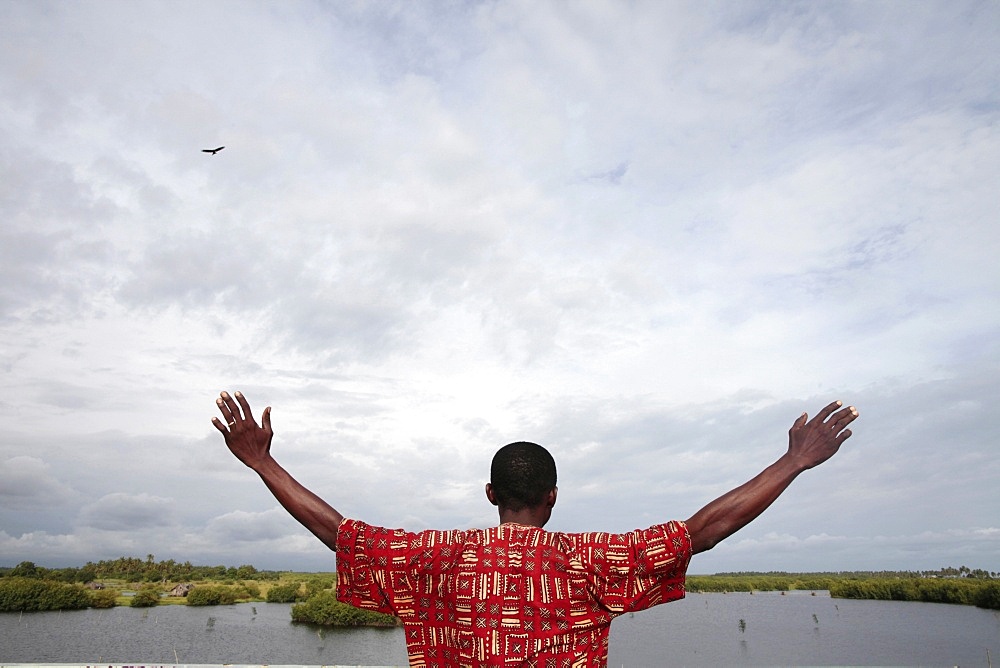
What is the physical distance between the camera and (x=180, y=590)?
258 ft

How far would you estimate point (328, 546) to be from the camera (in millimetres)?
2113

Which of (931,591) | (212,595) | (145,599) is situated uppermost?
(145,599)

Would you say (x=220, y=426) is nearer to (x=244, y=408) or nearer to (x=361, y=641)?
(x=244, y=408)

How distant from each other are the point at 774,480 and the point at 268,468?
1575mm

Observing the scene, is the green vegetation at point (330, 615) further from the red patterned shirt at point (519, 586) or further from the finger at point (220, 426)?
the red patterned shirt at point (519, 586)

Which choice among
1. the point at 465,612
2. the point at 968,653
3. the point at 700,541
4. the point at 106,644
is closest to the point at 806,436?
the point at 700,541

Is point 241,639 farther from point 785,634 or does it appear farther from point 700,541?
point 700,541

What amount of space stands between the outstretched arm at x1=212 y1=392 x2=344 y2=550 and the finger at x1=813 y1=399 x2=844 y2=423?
1.51 m

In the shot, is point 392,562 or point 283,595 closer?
point 392,562

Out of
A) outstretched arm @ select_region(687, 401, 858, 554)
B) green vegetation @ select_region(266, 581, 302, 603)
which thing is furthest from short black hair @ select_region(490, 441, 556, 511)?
green vegetation @ select_region(266, 581, 302, 603)

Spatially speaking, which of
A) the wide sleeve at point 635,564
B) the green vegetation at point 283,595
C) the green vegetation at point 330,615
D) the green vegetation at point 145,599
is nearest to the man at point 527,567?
the wide sleeve at point 635,564

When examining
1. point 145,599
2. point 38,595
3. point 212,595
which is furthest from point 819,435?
point 212,595

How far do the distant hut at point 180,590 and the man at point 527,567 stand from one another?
8869 centimetres

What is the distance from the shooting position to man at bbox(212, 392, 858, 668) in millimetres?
1861
